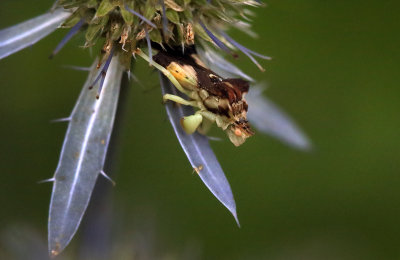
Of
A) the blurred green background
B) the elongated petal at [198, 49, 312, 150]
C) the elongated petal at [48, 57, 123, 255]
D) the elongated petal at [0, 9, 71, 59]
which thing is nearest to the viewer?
the elongated petal at [48, 57, 123, 255]

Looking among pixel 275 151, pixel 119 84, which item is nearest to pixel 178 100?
pixel 119 84

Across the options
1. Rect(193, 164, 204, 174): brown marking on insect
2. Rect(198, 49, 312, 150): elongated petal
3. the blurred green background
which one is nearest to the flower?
Rect(193, 164, 204, 174): brown marking on insect

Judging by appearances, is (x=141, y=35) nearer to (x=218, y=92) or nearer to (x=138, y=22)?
(x=138, y=22)

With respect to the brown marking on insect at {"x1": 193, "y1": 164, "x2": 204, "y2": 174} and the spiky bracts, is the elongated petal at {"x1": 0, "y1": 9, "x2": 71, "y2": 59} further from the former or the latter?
the brown marking on insect at {"x1": 193, "y1": 164, "x2": 204, "y2": 174}

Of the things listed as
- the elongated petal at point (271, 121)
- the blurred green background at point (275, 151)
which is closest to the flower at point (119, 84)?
the elongated petal at point (271, 121)

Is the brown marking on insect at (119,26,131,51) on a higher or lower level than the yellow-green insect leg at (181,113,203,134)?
higher

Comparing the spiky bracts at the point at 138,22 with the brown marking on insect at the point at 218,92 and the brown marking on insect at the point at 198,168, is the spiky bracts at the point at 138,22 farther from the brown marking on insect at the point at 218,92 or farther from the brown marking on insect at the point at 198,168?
the brown marking on insect at the point at 198,168

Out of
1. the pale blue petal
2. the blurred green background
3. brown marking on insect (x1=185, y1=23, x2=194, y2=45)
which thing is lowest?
the blurred green background
